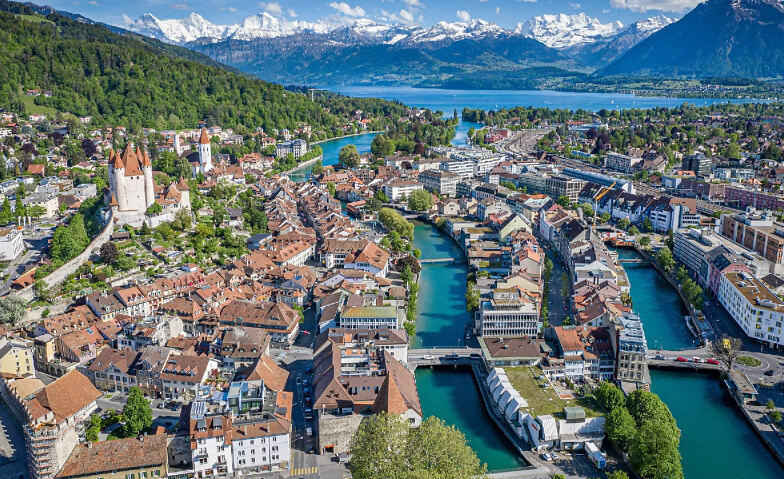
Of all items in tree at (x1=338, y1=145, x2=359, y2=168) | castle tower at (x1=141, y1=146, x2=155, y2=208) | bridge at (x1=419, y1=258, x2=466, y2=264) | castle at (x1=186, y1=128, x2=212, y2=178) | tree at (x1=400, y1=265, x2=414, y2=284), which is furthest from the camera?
tree at (x1=338, y1=145, x2=359, y2=168)

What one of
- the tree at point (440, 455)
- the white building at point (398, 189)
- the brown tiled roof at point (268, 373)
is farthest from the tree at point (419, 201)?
the tree at point (440, 455)

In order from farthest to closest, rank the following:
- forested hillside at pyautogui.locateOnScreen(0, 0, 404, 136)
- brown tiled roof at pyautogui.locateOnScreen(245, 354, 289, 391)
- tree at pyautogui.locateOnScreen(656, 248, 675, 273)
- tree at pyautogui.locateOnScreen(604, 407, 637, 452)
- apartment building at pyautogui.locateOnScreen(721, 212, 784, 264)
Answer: forested hillside at pyautogui.locateOnScreen(0, 0, 404, 136) → tree at pyautogui.locateOnScreen(656, 248, 675, 273) → apartment building at pyautogui.locateOnScreen(721, 212, 784, 264) → brown tiled roof at pyautogui.locateOnScreen(245, 354, 289, 391) → tree at pyautogui.locateOnScreen(604, 407, 637, 452)

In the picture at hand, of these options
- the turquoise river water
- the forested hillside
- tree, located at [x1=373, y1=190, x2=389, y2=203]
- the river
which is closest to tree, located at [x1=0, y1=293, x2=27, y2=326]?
the turquoise river water

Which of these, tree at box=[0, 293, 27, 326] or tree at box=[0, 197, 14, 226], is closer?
tree at box=[0, 293, 27, 326]

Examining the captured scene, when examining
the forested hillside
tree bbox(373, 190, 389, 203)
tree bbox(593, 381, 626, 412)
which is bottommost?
tree bbox(593, 381, 626, 412)

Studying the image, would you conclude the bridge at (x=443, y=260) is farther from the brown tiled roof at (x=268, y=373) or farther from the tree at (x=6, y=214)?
the tree at (x=6, y=214)

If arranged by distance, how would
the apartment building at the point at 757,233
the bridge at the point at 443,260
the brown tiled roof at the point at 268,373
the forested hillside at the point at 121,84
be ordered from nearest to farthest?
the brown tiled roof at the point at 268,373 < the apartment building at the point at 757,233 < the bridge at the point at 443,260 < the forested hillside at the point at 121,84

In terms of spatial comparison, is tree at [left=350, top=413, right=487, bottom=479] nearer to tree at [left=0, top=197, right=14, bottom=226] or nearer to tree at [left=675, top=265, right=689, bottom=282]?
tree at [left=675, top=265, right=689, bottom=282]

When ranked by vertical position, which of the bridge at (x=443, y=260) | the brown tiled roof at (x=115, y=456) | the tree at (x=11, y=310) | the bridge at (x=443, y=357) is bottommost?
the bridge at (x=443, y=357)
